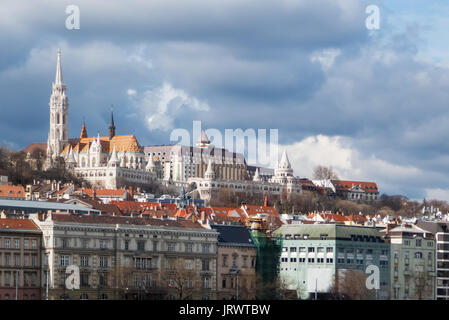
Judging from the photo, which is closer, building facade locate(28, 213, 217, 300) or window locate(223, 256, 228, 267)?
building facade locate(28, 213, 217, 300)

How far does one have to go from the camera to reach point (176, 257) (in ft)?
387

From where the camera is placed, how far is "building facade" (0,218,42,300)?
10756cm

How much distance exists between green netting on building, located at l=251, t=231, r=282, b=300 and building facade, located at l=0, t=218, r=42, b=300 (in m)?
17.8

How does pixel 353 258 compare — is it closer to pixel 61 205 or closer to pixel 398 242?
pixel 398 242

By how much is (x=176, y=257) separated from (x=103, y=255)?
6818 mm

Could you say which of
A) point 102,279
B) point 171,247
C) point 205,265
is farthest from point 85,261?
point 205,265

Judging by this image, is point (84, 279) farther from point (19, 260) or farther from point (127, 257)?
point (127, 257)

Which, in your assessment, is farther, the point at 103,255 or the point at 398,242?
the point at 398,242

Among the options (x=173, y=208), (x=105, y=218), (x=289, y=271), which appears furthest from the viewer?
(x=173, y=208)

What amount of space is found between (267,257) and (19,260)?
76.5 feet

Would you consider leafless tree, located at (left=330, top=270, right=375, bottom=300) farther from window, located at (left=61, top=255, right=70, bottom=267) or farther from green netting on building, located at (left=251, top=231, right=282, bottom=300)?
window, located at (left=61, top=255, right=70, bottom=267)

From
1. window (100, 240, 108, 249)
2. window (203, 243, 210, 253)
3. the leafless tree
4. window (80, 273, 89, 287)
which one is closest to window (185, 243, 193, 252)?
window (203, 243, 210, 253)
